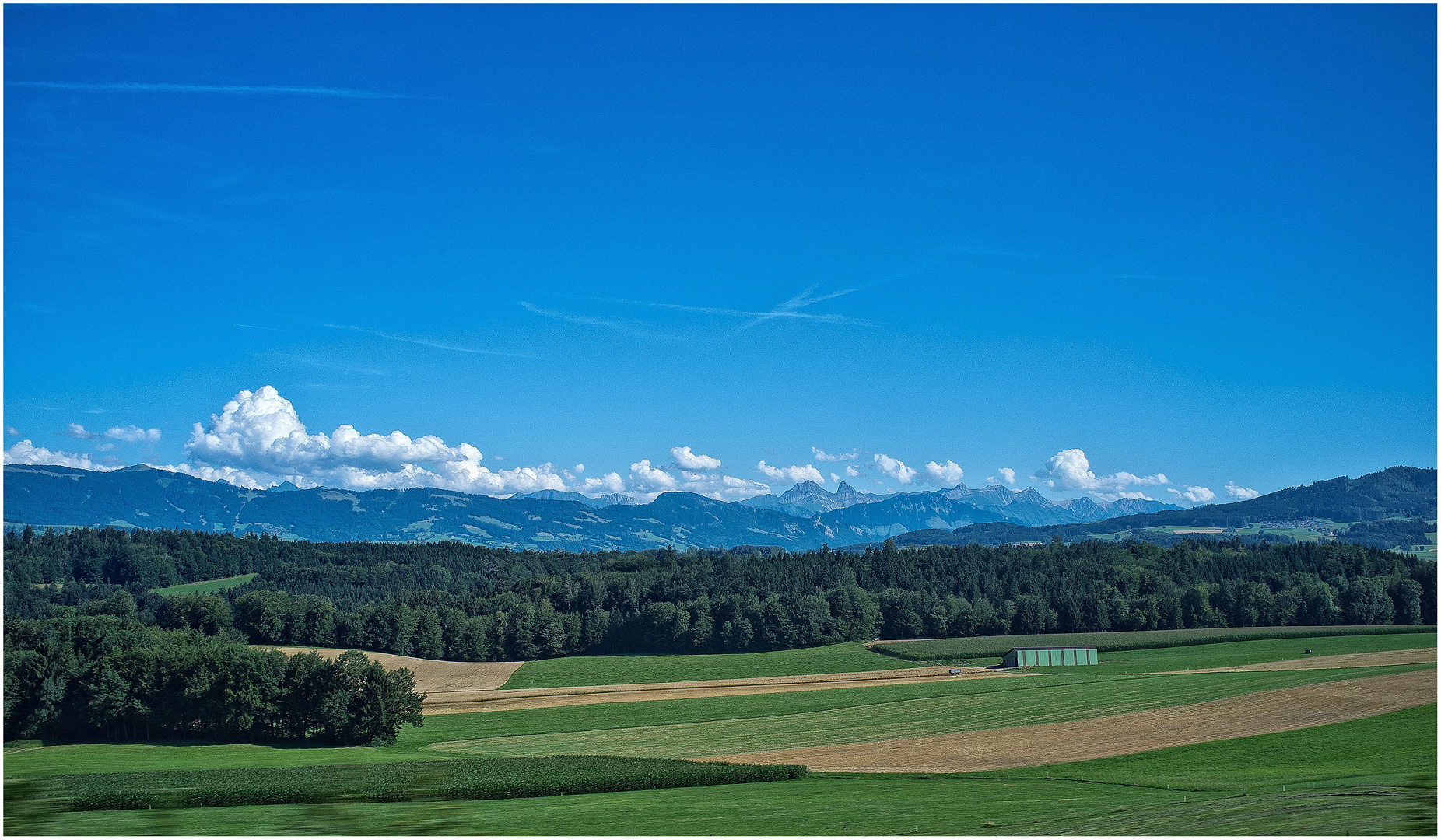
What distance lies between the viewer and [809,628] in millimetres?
136875

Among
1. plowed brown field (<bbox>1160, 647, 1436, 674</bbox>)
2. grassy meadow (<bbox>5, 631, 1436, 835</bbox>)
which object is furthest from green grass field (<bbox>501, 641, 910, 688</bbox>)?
plowed brown field (<bbox>1160, 647, 1436, 674</bbox>)

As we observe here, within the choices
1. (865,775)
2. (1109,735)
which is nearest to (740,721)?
(865,775)

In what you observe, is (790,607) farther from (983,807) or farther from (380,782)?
(983,807)

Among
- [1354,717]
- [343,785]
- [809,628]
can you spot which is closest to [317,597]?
[809,628]

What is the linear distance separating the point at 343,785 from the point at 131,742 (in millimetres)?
35257

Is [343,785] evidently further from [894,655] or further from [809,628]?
[809,628]

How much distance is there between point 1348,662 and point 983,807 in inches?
2890

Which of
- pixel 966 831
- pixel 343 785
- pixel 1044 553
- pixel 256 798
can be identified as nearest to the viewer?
pixel 966 831

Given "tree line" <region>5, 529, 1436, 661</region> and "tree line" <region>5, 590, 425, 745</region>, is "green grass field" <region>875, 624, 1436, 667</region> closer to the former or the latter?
"tree line" <region>5, 529, 1436, 661</region>

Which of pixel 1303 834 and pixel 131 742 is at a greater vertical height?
pixel 1303 834

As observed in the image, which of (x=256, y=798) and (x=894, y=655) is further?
(x=894, y=655)

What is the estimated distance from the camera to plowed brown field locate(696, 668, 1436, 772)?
165 ft

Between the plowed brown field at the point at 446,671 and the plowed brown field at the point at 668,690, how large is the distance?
6.40 meters

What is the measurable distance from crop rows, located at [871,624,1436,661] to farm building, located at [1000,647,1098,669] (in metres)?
6.12
